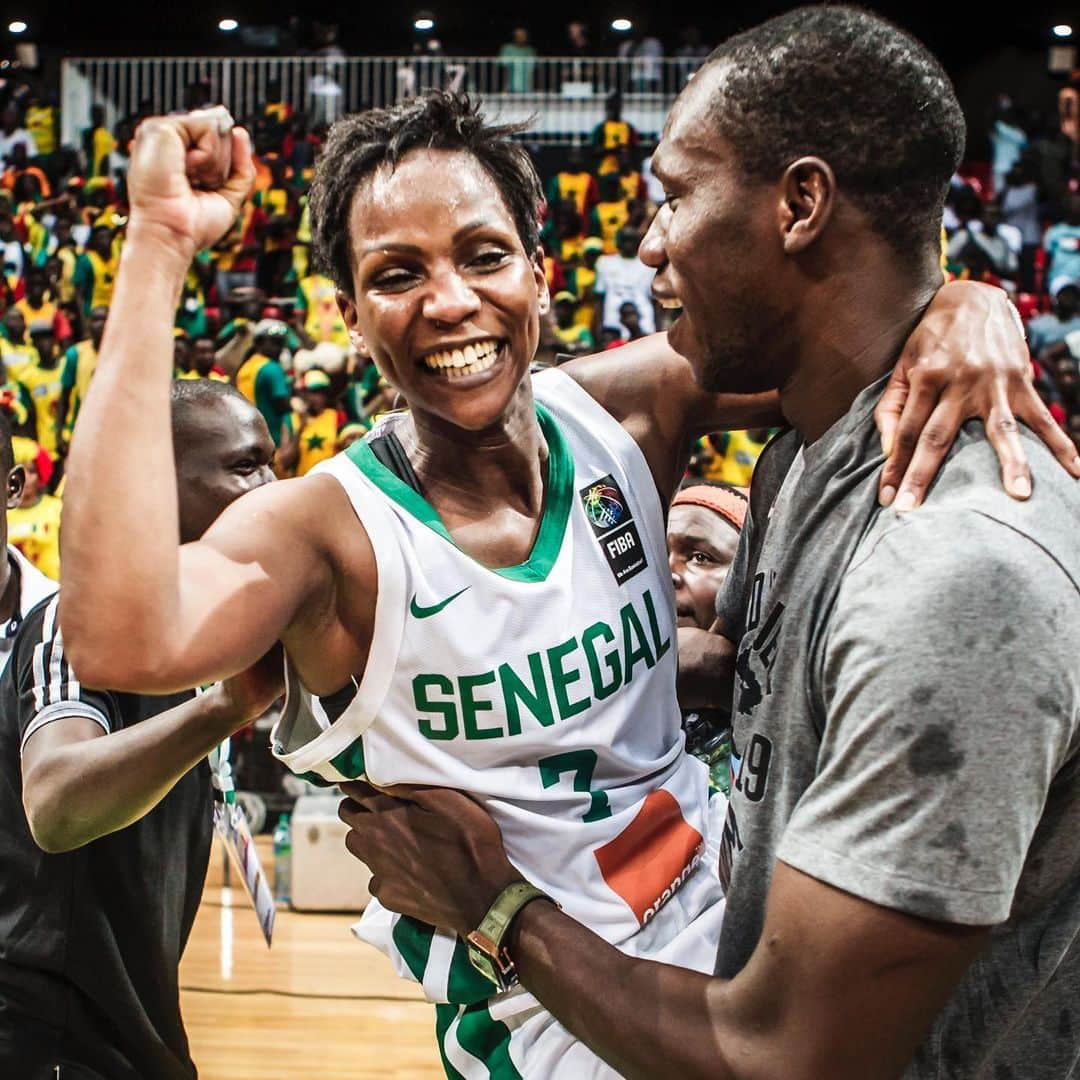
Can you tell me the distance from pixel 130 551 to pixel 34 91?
17384 mm

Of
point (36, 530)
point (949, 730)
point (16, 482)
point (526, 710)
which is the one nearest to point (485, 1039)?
point (526, 710)

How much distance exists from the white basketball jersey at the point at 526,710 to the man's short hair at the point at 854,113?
26.4 inches

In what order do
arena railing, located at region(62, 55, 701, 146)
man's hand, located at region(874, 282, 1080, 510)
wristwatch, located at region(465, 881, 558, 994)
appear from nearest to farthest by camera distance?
man's hand, located at region(874, 282, 1080, 510) < wristwatch, located at region(465, 881, 558, 994) < arena railing, located at region(62, 55, 701, 146)

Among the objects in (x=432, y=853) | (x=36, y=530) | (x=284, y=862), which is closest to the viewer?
(x=432, y=853)

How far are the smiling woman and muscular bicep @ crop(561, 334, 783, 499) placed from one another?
2.5 inches

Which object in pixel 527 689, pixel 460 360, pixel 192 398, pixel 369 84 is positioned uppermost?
pixel 369 84

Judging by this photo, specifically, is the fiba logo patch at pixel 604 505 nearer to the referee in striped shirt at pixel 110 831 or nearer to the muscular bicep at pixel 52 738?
the referee in striped shirt at pixel 110 831

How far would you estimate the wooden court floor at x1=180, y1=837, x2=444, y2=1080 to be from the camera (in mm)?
4508

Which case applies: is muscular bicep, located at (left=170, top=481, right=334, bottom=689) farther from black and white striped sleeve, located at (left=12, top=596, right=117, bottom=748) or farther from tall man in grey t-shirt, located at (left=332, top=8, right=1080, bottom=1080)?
black and white striped sleeve, located at (left=12, top=596, right=117, bottom=748)

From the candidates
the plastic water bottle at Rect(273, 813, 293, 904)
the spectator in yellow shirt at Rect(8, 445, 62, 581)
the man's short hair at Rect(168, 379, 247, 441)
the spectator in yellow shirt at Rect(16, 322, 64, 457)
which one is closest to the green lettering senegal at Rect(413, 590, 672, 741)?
the man's short hair at Rect(168, 379, 247, 441)

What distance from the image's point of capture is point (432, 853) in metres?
1.75

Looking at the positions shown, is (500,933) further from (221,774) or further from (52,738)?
(221,774)

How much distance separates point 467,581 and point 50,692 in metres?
0.89

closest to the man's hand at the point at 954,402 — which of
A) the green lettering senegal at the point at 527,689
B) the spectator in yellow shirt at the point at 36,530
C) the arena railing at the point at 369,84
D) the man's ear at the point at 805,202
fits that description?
the man's ear at the point at 805,202
